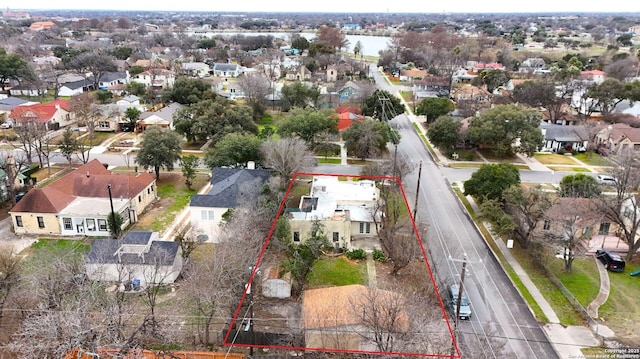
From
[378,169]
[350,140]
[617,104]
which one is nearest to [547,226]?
[378,169]

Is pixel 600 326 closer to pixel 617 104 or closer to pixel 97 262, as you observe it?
pixel 97 262

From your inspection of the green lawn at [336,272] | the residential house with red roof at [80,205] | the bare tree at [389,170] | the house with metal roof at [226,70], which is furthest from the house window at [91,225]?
the house with metal roof at [226,70]

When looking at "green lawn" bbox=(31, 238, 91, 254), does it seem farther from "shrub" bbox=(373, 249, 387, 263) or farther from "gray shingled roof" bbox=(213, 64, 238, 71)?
"gray shingled roof" bbox=(213, 64, 238, 71)

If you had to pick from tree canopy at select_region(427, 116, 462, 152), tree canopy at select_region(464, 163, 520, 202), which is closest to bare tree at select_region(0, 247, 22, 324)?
tree canopy at select_region(464, 163, 520, 202)

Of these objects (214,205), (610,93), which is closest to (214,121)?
(214,205)

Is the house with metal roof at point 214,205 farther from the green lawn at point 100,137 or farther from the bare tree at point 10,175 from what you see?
the green lawn at point 100,137
